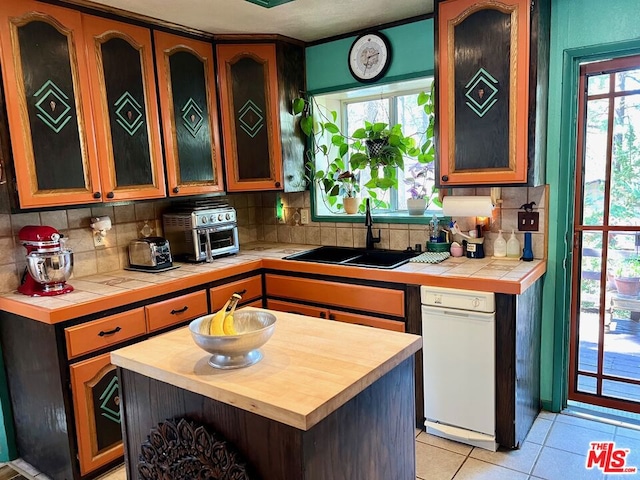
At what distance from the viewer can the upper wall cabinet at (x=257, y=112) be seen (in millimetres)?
3150

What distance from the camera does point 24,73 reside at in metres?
2.21

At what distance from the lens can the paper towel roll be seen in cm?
258

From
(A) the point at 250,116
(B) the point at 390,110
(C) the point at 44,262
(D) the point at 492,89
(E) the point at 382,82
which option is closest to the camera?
(C) the point at 44,262

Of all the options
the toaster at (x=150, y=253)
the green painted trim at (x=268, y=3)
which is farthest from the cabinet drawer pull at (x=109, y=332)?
the green painted trim at (x=268, y=3)

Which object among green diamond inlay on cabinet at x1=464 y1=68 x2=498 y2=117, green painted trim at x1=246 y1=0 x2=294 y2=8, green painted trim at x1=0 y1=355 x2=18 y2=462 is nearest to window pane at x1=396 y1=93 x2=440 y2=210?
green diamond inlay on cabinet at x1=464 y1=68 x2=498 y2=117

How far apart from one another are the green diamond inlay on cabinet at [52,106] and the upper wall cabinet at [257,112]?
102cm

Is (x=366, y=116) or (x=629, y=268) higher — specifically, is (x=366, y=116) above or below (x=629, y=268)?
above

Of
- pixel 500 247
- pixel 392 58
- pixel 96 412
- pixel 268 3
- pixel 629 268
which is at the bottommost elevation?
pixel 96 412

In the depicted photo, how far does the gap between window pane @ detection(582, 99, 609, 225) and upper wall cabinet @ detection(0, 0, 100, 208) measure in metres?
2.64

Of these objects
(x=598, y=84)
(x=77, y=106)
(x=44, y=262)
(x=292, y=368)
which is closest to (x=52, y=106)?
(x=77, y=106)

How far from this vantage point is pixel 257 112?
10.6 feet

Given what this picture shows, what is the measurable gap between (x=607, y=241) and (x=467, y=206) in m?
0.78

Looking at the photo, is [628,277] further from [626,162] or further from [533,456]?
[533,456]

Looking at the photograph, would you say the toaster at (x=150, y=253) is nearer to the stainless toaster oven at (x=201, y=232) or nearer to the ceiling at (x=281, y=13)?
the stainless toaster oven at (x=201, y=232)
